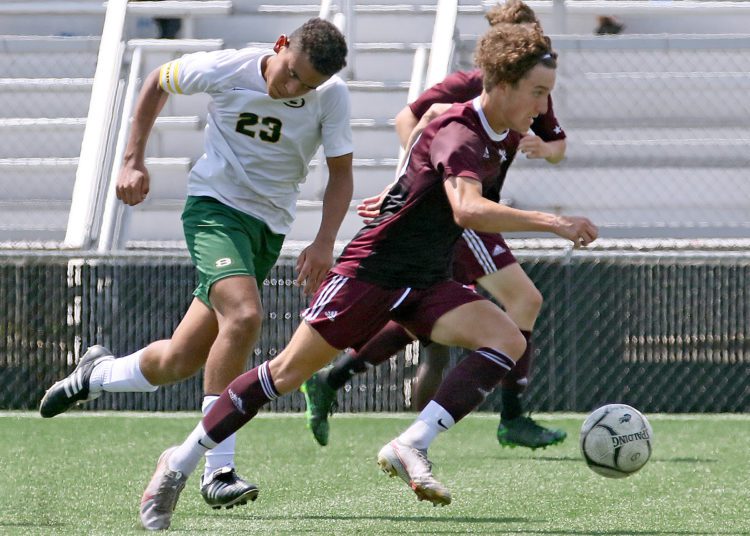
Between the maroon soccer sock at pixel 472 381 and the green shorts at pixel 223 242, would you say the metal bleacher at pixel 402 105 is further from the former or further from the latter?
the maroon soccer sock at pixel 472 381

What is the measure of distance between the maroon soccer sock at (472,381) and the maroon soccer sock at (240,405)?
0.57 meters

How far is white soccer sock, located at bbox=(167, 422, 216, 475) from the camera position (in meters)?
4.68

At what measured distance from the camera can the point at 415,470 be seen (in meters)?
4.34

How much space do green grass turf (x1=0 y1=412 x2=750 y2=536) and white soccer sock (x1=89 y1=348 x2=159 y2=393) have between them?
0.41 meters

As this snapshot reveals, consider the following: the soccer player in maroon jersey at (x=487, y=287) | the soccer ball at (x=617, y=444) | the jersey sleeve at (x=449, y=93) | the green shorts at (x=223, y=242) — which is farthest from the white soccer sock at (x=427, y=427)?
the jersey sleeve at (x=449, y=93)

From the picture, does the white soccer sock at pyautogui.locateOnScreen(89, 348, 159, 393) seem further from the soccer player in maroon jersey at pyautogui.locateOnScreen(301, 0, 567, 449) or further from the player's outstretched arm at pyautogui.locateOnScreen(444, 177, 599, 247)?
the player's outstretched arm at pyautogui.locateOnScreen(444, 177, 599, 247)

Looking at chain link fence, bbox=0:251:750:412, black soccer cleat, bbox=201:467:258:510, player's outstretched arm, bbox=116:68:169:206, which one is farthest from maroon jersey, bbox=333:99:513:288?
chain link fence, bbox=0:251:750:412

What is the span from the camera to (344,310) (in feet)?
15.2

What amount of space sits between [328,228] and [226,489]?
1124 mm

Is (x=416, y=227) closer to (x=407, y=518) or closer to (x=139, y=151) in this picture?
(x=407, y=518)

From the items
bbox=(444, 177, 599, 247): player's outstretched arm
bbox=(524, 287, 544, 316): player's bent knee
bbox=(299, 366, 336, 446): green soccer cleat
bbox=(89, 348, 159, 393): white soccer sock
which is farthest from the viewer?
bbox=(524, 287, 544, 316): player's bent knee

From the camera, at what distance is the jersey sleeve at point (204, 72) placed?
5387 mm

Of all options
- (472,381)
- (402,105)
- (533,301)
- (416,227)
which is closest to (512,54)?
(416,227)

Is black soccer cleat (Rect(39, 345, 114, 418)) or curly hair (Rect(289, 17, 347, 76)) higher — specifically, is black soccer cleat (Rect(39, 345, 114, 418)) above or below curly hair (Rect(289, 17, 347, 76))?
below
